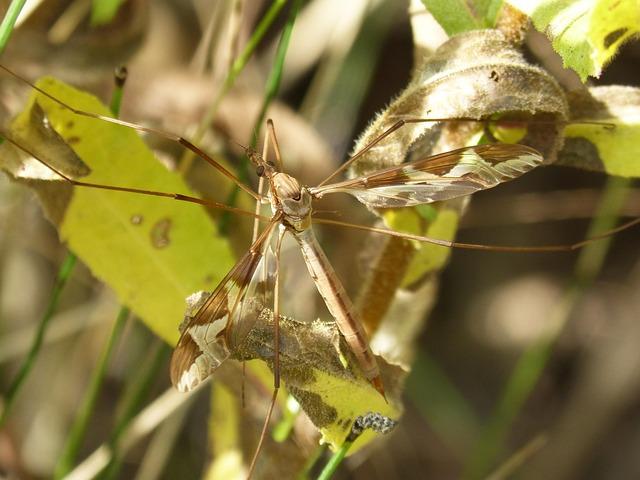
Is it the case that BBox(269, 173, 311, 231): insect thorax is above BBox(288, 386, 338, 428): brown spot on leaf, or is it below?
above

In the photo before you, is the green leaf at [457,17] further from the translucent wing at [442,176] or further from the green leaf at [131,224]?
the green leaf at [131,224]

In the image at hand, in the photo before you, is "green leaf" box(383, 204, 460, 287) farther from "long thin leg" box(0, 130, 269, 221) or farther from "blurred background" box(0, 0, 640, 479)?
"blurred background" box(0, 0, 640, 479)

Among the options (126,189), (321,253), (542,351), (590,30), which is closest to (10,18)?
(126,189)

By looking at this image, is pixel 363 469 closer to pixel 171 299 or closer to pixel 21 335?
pixel 21 335

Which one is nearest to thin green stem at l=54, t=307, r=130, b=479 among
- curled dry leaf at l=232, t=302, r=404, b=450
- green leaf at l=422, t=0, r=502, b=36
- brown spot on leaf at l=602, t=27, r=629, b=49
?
curled dry leaf at l=232, t=302, r=404, b=450

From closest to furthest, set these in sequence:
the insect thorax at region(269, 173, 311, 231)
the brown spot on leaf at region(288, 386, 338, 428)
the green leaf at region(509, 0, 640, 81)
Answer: the green leaf at region(509, 0, 640, 81), the brown spot on leaf at region(288, 386, 338, 428), the insect thorax at region(269, 173, 311, 231)

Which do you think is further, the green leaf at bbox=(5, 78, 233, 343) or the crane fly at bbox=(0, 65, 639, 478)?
the green leaf at bbox=(5, 78, 233, 343)

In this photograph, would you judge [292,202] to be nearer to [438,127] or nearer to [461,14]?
[438,127]
